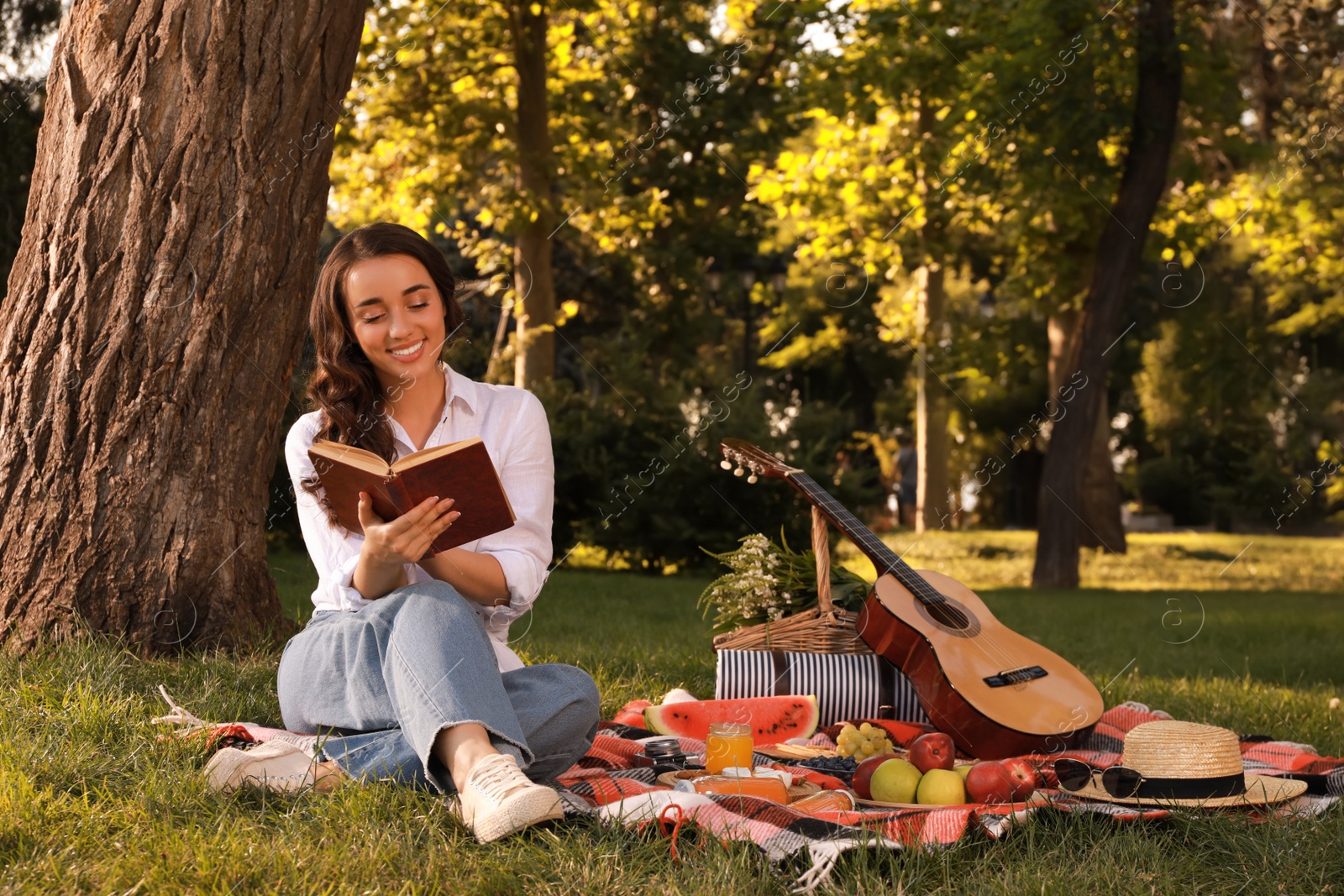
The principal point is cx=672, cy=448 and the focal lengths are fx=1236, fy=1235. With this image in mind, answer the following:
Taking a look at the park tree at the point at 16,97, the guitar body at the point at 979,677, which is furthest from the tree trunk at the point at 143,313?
the park tree at the point at 16,97

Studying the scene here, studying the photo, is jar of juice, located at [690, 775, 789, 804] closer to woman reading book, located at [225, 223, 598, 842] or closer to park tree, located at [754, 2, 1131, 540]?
woman reading book, located at [225, 223, 598, 842]

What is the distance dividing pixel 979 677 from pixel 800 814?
4.35ft

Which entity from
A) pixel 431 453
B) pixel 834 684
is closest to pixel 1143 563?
pixel 834 684

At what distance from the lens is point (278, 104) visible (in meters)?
4.93

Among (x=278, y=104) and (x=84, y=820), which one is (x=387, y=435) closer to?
(x=84, y=820)

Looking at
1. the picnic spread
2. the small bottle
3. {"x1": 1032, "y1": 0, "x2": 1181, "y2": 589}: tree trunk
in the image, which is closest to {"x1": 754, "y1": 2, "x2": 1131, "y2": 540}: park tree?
{"x1": 1032, "y1": 0, "x2": 1181, "y2": 589}: tree trunk

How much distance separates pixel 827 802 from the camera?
3287 millimetres

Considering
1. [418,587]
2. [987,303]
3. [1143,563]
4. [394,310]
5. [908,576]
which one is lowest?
[1143,563]

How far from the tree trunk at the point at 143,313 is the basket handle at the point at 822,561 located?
235 centimetres

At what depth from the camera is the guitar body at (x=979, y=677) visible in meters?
4.03

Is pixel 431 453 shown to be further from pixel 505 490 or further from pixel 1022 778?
pixel 1022 778

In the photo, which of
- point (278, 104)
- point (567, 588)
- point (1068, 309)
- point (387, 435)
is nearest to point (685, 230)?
point (1068, 309)

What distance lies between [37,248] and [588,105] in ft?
38.9

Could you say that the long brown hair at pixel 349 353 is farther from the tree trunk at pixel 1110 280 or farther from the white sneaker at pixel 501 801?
the tree trunk at pixel 1110 280
